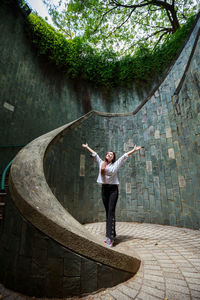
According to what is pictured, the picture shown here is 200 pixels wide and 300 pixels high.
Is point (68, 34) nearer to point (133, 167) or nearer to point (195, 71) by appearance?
point (195, 71)

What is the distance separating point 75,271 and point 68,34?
601 inches

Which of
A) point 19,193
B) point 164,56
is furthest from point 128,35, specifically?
point 19,193

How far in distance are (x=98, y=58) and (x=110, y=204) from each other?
473 inches

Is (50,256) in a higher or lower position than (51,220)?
lower

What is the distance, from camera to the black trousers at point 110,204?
9.12ft

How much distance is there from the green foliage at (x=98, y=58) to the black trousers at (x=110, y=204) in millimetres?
10603

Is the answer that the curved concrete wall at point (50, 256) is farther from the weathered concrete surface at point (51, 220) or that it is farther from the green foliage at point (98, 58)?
the green foliage at point (98, 58)

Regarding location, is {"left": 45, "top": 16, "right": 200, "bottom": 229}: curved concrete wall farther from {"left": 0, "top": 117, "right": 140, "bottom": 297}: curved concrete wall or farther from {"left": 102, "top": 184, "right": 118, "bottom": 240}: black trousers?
{"left": 0, "top": 117, "right": 140, "bottom": 297}: curved concrete wall

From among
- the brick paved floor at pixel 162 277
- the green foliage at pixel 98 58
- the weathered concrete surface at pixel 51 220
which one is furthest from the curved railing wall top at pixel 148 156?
the green foliage at pixel 98 58

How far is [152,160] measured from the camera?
5.71 m

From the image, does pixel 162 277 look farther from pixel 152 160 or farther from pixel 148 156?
pixel 148 156

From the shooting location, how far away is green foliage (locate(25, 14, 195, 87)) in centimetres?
987

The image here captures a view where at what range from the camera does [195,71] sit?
15.7ft

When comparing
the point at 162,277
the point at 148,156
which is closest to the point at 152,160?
the point at 148,156
